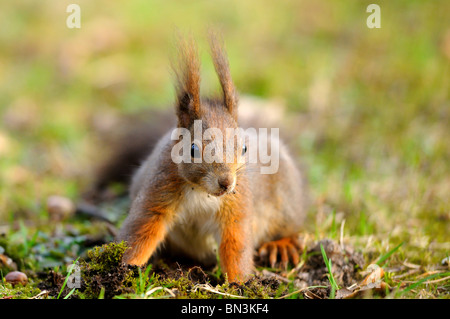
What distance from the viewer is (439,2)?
6105 millimetres

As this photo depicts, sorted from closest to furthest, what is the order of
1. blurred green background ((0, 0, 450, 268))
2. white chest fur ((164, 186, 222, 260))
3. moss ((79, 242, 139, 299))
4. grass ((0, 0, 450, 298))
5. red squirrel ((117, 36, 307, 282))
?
moss ((79, 242, 139, 299)) < red squirrel ((117, 36, 307, 282)) < white chest fur ((164, 186, 222, 260)) < grass ((0, 0, 450, 298)) < blurred green background ((0, 0, 450, 268))

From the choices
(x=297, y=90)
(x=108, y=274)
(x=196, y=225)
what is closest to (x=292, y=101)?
(x=297, y=90)

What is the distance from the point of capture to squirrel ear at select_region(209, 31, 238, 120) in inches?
84.7

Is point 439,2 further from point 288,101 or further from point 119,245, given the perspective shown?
point 119,245

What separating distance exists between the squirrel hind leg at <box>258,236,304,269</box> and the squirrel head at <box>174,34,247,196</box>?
66 cm

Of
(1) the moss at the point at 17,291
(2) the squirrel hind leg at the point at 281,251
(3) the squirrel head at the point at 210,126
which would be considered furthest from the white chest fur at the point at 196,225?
(1) the moss at the point at 17,291

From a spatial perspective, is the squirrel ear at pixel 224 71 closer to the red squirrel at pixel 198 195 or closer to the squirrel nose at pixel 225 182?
the red squirrel at pixel 198 195

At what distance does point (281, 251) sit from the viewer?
2691mm

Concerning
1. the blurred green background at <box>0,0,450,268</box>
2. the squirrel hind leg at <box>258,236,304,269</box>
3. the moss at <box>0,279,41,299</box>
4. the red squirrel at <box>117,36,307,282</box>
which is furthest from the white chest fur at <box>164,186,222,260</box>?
the moss at <box>0,279,41,299</box>

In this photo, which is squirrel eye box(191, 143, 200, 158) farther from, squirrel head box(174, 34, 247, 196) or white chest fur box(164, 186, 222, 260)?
white chest fur box(164, 186, 222, 260)

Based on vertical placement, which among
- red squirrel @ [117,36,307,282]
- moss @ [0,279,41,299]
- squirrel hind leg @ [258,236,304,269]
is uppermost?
A: red squirrel @ [117,36,307,282]

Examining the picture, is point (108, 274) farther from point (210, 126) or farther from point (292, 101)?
point (292, 101)

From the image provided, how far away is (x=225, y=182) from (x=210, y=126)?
267 mm

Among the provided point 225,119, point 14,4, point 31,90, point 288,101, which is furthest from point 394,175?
point 14,4
